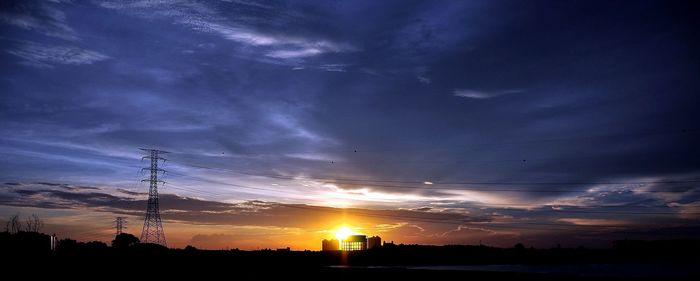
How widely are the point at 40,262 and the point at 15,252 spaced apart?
5.58 m

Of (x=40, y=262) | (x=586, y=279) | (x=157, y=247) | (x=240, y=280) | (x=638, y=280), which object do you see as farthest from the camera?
(x=157, y=247)

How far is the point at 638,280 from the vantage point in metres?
31.0

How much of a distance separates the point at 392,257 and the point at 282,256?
56.7m

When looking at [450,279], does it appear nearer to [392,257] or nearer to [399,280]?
[399,280]

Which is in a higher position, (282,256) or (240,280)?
(240,280)

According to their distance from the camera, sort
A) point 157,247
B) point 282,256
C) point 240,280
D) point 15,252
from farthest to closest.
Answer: point 282,256 → point 157,247 → point 15,252 → point 240,280

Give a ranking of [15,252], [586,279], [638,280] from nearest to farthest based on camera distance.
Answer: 1. [586,279]
2. [638,280]
3. [15,252]

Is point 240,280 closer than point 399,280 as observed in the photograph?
No

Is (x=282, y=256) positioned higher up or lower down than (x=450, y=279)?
lower down

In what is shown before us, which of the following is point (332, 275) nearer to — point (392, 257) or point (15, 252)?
point (15, 252)

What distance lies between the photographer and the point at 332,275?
117 feet

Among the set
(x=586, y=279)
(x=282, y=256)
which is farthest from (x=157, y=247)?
(x=586, y=279)

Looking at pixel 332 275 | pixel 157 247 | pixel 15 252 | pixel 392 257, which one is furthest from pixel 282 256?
pixel 332 275

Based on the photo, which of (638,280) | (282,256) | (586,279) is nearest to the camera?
(586,279)
